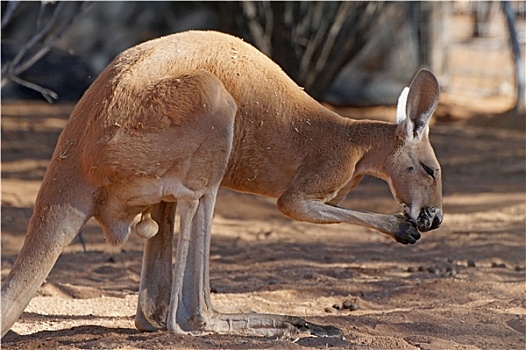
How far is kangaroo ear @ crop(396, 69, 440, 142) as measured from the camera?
470 cm

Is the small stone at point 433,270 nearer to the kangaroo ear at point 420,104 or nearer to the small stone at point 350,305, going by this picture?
Answer: the small stone at point 350,305

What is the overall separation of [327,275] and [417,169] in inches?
68.2

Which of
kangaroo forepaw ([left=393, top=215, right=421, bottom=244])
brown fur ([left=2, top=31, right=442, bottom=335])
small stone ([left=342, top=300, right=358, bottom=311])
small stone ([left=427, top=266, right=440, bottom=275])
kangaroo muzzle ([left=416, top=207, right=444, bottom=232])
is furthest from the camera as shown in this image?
small stone ([left=427, top=266, right=440, bottom=275])

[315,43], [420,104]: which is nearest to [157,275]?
[420,104]

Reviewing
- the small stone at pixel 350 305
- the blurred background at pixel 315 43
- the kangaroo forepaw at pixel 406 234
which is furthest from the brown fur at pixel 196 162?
the blurred background at pixel 315 43

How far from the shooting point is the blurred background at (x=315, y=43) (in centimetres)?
1267

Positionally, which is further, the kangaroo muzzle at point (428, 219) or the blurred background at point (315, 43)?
the blurred background at point (315, 43)

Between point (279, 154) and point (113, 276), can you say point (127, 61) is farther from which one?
point (113, 276)

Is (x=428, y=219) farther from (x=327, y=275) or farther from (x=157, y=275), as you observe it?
(x=327, y=275)

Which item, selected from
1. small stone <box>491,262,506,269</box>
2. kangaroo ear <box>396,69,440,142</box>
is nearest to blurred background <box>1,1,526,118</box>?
small stone <box>491,262,506,269</box>

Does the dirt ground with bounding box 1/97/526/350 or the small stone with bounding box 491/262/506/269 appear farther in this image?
the small stone with bounding box 491/262/506/269

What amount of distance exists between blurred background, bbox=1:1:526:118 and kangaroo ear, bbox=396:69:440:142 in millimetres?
7814

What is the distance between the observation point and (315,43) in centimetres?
Answer: 1292

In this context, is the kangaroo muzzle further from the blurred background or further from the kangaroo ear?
the blurred background
